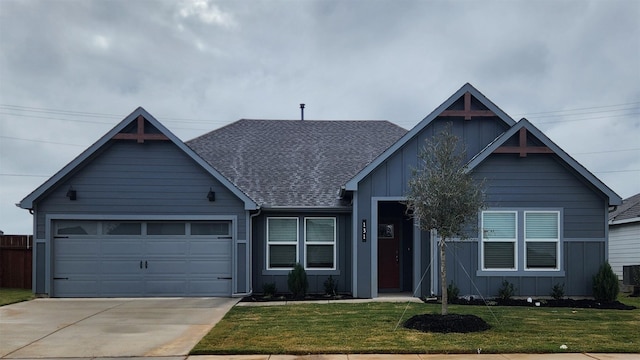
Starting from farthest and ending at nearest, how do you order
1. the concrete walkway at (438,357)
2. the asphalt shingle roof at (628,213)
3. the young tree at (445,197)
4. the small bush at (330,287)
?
the asphalt shingle roof at (628,213)
the small bush at (330,287)
the young tree at (445,197)
the concrete walkway at (438,357)

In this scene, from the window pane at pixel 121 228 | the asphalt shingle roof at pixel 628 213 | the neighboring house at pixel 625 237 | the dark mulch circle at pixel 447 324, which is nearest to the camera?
the dark mulch circle at pixel 447 324

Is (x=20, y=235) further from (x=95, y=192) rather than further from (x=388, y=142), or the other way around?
(x=388, y=142)

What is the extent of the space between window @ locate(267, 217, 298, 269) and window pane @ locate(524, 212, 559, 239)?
660 centimetres

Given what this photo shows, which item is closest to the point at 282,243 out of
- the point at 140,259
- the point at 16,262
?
the point at 140,259

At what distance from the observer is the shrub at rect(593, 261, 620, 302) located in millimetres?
13828

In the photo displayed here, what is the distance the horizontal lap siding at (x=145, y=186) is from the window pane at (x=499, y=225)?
6.79 m

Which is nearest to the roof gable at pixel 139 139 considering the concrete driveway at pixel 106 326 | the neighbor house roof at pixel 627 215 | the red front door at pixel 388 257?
the concrete driveway at pixel 106 326

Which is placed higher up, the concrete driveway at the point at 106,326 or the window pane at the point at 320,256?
the window pane at the point at 320,256

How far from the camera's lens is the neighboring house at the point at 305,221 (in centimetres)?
1430

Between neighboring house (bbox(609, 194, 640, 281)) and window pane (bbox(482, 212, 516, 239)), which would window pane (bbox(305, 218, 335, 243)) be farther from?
neighboring house (bbox(609, 194, 640, 281))

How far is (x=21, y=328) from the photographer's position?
10.4 m

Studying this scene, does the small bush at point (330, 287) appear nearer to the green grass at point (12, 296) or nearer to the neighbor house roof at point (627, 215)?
the green grass at point (12, 296)

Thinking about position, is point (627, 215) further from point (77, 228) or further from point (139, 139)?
point (77, 228)

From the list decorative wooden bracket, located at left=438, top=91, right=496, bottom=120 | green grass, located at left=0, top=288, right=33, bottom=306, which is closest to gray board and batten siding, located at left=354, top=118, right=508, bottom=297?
decorative wooden bracket, located at left=438, top=91, right=496, bottom=120
